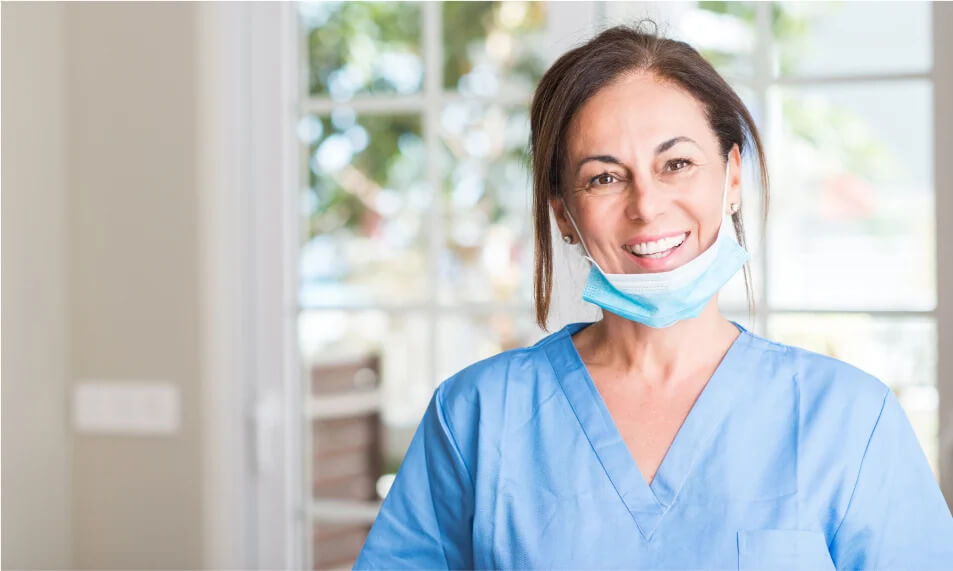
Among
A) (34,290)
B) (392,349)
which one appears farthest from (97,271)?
(392,349)

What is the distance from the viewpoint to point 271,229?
2.09 meters

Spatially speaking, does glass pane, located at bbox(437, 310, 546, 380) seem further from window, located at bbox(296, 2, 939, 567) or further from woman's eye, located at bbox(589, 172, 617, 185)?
woman's eye, located at bbox(589, 172, 617, 185)

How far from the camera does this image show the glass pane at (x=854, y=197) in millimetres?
5008

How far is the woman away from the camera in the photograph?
1042 millimetres

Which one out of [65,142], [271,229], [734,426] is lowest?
[734,426]

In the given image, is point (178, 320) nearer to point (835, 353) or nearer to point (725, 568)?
point (725, 568)

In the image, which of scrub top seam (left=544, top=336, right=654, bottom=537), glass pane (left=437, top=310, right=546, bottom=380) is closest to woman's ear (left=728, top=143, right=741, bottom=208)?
scrub top seam (left=544, top=336, right=654, bottom=537)

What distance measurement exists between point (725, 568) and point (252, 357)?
4.37ft

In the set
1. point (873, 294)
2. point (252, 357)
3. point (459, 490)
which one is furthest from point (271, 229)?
point (873, 294)

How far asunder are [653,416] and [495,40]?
3438 mm

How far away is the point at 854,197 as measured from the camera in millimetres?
5242

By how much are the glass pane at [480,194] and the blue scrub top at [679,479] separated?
3045 mm

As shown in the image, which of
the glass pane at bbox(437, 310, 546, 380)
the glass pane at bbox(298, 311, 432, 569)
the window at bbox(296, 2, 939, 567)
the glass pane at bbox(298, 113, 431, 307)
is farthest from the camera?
the glass pane at bbox(298, 113, 431, 307)

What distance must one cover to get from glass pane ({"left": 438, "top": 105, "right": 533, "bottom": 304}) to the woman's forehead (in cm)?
307
